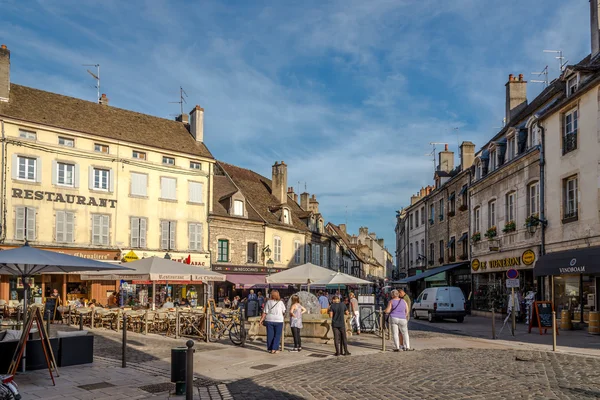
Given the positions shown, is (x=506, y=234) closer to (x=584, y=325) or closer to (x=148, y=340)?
(x=584, y=325)

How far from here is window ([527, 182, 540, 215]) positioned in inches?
860

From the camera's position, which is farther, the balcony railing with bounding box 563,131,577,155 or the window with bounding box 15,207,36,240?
the window with bounding box 15,207,36,240

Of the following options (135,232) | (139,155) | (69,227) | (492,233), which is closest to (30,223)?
(69,227)

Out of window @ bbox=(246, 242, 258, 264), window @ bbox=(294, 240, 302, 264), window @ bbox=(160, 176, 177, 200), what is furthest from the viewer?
window @ bbox=(294, 240, 302, 264)

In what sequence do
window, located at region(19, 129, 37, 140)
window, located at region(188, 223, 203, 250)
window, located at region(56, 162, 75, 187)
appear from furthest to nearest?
window, located at region(188, 223, 203, 250) → window, located at region(56, 162, 75, 187) → window, located at region(19, 129, 37, 140)

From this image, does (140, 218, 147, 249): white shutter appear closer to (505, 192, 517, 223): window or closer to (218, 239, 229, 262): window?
(218, 239, 229, 262): window

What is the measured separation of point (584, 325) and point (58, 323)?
18.4m

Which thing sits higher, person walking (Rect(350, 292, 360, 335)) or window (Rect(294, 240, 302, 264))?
window (Rect(294, 240, 302, 264))

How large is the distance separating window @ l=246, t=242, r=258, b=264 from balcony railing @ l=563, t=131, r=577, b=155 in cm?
2112

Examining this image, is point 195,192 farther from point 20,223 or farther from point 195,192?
point 20,223

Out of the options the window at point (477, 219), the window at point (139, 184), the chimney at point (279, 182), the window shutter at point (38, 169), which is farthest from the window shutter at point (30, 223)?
the window at point (477, 219)

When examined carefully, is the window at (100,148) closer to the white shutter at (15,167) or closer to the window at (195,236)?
the white shutter at (15,167)

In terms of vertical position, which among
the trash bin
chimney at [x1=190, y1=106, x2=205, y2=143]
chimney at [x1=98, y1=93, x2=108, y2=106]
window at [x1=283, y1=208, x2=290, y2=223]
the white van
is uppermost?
chimney at [x1=98, y1=93, x2=108, y2=106]

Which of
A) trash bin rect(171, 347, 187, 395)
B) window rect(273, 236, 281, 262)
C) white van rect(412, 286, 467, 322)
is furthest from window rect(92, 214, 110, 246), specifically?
trash bin rect(171, 347, 187, 395)
